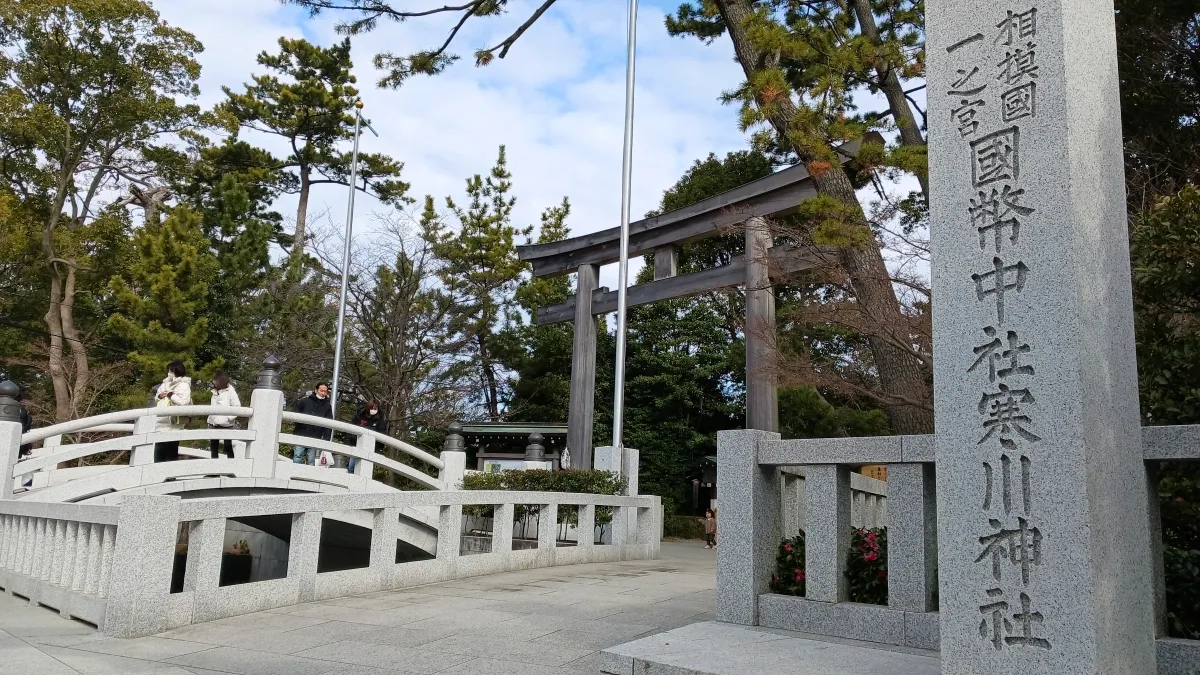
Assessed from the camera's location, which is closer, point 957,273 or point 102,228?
point 957,273

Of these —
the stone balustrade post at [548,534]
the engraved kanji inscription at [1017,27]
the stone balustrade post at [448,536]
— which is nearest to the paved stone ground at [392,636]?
the stone balustrade post at [448,536]

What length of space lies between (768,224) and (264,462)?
6.98 metres

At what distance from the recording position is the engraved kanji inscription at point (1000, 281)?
13.3 ft

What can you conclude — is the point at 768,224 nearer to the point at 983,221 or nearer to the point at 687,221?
the point at 687,221

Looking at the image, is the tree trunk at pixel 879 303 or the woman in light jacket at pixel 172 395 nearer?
the tree trunk at pixel 879 303

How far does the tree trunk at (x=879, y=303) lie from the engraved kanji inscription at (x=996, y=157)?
4.13 m

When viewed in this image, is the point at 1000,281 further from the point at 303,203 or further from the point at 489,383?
the point at 303,203

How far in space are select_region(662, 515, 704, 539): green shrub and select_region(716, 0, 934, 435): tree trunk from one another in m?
12.9

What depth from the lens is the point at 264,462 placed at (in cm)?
1024

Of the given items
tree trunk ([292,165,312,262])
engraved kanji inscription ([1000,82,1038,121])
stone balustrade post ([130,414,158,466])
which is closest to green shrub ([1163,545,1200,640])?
engraved kanji inscription ([1000,82,1038,121])

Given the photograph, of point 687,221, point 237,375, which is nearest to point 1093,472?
point 687,221

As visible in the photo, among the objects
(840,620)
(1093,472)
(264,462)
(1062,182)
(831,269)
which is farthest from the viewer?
(264,462)

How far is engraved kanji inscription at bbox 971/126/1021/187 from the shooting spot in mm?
4156

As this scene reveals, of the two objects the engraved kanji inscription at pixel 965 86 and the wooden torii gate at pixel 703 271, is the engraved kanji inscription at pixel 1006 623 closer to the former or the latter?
the engraved kanji inscription at pixel 965 86
